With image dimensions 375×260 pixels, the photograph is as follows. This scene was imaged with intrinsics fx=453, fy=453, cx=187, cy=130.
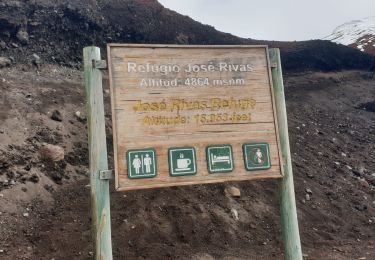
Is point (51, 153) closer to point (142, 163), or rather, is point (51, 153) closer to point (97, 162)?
point (97, 162)

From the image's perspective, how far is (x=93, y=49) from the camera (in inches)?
161

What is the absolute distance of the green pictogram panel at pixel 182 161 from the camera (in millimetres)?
3986

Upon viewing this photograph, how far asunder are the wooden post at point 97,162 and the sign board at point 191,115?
0.20 m

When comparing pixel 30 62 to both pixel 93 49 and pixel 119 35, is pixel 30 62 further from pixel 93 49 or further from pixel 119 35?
pixel 93 49

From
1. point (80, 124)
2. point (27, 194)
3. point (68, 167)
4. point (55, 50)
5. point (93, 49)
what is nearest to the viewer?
point (93, 49)

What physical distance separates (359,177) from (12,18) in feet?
29.9

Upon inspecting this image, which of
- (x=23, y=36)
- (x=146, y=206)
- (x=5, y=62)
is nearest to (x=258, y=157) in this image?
(x=146, y=206)

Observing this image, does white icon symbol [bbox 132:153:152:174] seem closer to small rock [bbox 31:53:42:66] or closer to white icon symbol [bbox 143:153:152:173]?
white icon symbol [bbox 143:153:152:173]

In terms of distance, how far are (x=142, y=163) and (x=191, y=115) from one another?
648 millimetres

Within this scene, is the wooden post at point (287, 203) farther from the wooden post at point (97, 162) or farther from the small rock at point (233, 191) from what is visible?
the small rock at point (233, 191)

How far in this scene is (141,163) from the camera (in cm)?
389

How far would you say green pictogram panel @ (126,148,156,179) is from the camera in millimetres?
3857

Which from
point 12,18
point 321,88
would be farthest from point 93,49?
point 321,88

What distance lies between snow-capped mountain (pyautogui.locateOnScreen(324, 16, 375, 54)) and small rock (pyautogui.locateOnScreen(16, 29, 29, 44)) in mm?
17248
